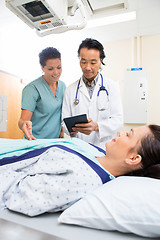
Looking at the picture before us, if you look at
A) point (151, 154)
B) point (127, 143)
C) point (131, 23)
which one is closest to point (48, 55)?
point (127, 143)

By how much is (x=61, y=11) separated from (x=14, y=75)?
1.81m

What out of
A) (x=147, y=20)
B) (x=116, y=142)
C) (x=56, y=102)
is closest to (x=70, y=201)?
(x=116, y=142)

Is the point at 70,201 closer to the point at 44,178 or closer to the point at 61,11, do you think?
the point at 44,178

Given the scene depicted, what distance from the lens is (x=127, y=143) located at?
3.11 feet

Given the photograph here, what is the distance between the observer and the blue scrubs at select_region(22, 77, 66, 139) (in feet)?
5.61

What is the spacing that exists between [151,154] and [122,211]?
0.38 m

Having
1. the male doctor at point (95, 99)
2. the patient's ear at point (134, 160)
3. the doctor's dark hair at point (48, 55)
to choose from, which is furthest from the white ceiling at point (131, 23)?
the patient's ear at point (134, 160)

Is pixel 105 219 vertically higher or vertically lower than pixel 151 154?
lower

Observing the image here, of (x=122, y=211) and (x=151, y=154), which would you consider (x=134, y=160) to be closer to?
(x=151, y=154)

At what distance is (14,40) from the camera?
118 inches

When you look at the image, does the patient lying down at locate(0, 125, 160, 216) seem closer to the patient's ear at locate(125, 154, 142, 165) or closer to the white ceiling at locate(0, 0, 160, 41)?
the patient's ear at locate(125, 154, 142, 165)

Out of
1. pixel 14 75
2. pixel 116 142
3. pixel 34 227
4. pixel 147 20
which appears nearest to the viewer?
pixel 34 227

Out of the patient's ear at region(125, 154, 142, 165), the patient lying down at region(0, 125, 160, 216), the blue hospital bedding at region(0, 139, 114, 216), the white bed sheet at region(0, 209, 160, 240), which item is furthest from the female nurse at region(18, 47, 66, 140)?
the white bed sheet at region(0, 209, 160, 240)

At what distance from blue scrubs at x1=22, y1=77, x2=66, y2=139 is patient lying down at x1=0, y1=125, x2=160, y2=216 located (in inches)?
27.3
